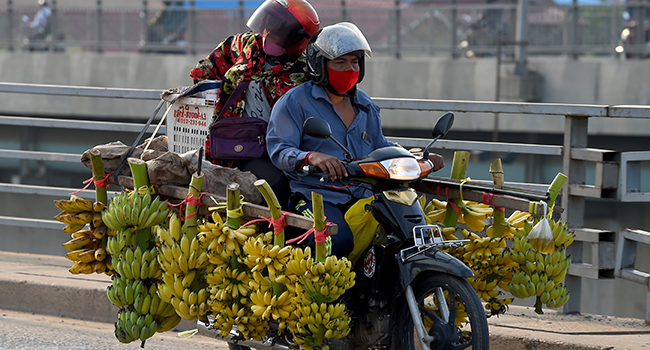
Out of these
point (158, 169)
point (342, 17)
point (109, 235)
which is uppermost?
point (342, 17)

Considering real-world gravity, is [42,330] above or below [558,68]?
below

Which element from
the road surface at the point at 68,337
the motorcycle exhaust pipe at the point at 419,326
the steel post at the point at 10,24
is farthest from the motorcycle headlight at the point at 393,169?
the steel post at the point at 10,24

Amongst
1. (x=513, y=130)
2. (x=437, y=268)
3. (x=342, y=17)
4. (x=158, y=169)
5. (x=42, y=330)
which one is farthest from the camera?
(x=342, y=17)

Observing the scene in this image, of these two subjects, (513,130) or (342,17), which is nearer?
(513,130)

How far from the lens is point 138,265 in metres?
3.52

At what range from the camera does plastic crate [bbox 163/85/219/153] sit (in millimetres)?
3964

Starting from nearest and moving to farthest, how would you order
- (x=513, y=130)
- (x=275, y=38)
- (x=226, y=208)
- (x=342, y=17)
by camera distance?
(x=226, y=208) → (x=275, y=38) → (x=513, y=130) → (x=342, y=17)

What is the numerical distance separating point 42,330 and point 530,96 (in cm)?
832

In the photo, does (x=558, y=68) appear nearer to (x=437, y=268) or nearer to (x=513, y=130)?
(x=513, y=130)

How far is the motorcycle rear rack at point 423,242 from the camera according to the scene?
3049 mm

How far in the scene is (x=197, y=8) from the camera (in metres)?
13.2

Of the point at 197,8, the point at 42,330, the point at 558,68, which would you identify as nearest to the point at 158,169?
the point at 42,330

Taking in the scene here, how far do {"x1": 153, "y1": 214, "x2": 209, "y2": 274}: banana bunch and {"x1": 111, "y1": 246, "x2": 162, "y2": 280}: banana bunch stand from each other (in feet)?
0.27

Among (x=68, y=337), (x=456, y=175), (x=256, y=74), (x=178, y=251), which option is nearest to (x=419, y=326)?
(x=456, y=175)
